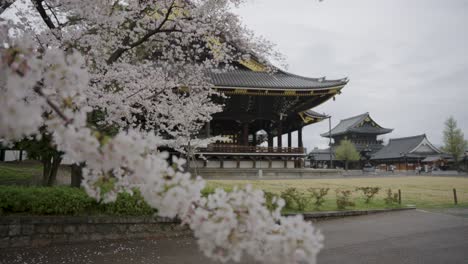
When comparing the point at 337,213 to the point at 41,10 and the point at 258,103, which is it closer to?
the point at 41,10

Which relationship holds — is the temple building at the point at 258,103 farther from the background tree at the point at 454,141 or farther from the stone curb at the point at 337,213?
the background tree at the point at 454,141

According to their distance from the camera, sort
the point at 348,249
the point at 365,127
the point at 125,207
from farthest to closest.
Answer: the point at 365,127 → the point at 125,207 → the point at 348,249

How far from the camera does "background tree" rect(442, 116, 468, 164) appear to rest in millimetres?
49281

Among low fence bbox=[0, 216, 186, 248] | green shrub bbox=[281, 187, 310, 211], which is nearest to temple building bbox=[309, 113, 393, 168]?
green shrub bbox=[281, 187, 310, 211]

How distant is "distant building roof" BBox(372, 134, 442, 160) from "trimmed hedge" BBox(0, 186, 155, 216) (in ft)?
187

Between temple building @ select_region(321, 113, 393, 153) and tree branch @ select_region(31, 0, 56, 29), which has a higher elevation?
temple building @ select_region(321, 113, 393, 153)

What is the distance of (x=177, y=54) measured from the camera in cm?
1004

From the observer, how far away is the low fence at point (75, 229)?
6.45 meters

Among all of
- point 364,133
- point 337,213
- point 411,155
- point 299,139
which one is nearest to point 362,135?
point 364,133

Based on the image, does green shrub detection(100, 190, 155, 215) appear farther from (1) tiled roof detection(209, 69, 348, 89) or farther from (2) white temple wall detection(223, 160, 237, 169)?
(2) white temple wall detection(223, 160, 237, 169)

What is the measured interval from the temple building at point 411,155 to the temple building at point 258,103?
37.7 m

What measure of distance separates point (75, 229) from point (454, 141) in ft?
190

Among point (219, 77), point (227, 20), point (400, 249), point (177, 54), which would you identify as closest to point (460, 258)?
point (400, 249)

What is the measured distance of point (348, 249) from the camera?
259 inches
